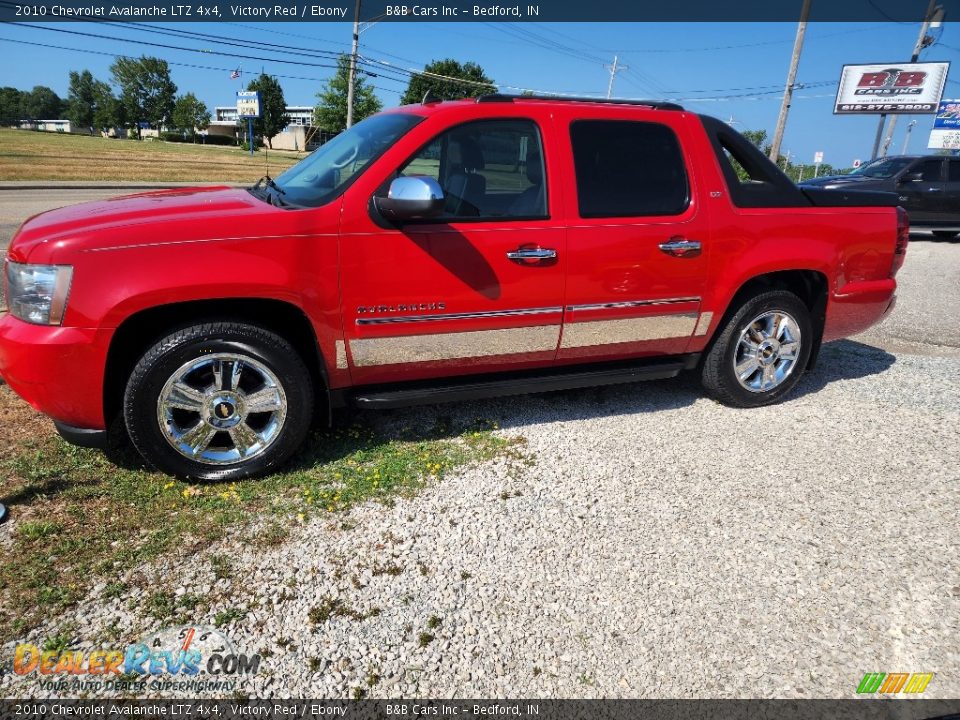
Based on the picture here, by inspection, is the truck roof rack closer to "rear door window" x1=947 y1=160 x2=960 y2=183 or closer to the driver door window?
the driver door window

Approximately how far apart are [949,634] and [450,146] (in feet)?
10.2

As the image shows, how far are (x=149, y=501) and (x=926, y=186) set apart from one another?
1607cm

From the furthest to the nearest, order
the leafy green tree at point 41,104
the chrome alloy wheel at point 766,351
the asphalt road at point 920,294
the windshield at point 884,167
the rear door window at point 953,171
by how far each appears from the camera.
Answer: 1. the leafy green tree at point 41,104
2. the windshield at point 884,167
3. the rear door window at point 953,171
4. the asphalt road at point 920,294
5. the chrome alloy wheel at point 766,351

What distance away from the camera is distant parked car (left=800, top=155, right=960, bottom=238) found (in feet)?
44.1

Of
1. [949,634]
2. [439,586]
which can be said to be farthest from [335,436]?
[949,634]

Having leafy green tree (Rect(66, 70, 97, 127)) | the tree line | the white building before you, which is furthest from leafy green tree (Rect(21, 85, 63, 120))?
the white building

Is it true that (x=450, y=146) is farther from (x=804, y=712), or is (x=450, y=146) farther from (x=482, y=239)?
(x=804, y=712)

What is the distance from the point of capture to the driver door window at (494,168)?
3359 millimetres

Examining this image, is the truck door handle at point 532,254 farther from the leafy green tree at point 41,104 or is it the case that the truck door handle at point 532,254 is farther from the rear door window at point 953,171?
the leafy green tree at point 41,104

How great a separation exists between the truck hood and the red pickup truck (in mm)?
15

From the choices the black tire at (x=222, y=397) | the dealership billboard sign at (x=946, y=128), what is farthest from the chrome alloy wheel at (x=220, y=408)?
the dealership billboard sign at (x=946, y=128)

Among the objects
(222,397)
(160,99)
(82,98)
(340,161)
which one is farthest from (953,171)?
(82,98)

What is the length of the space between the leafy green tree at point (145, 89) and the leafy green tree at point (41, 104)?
45.4 metres

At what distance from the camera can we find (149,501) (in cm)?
293
